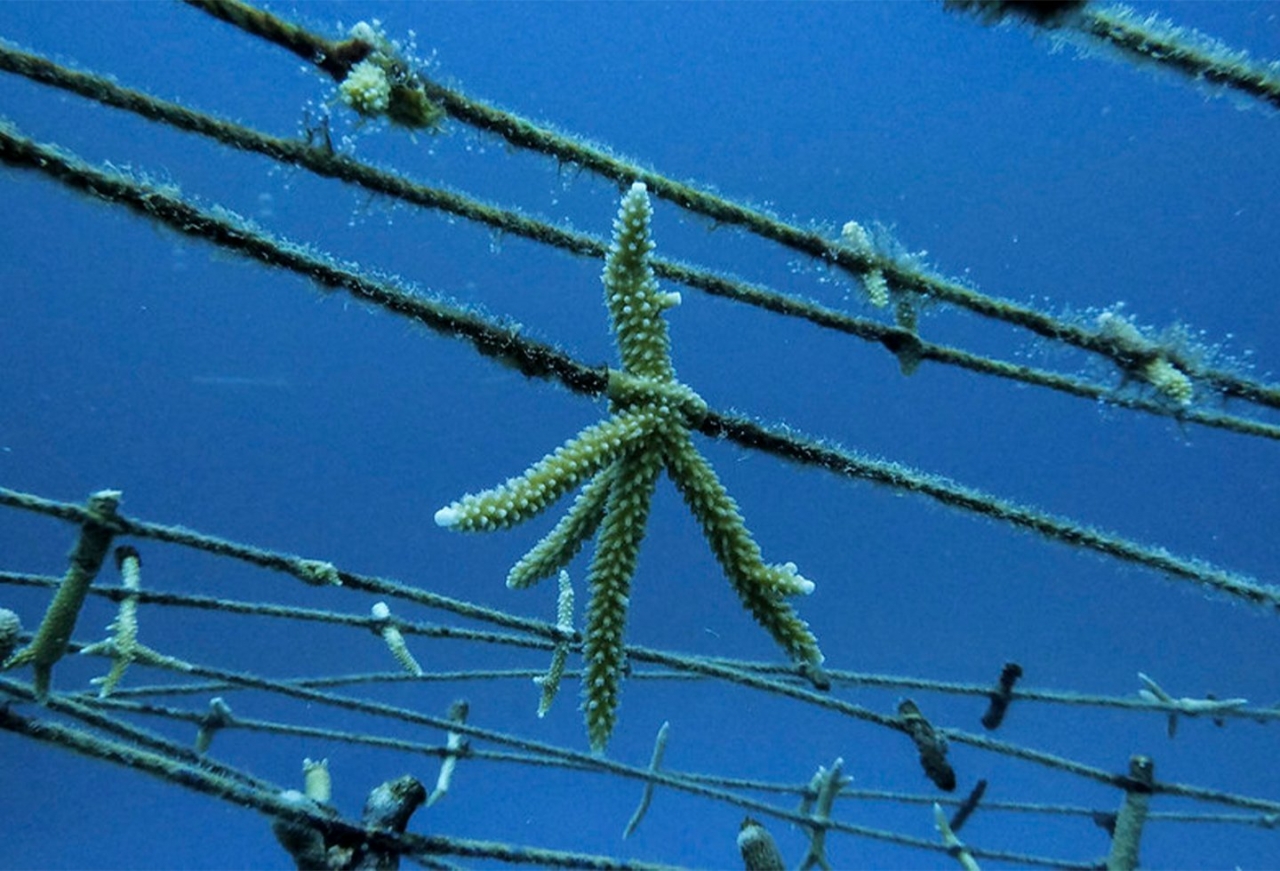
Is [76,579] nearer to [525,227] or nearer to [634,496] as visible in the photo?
[634,496]

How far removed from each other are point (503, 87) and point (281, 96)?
9.70m

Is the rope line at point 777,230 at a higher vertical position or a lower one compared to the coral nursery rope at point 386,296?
higher

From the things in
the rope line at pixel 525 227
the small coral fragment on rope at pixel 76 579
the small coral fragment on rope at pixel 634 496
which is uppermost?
the rope line at pixel 525 227

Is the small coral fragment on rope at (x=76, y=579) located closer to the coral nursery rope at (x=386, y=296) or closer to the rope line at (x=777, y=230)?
the coral nursery rope at (x=386, y=296)

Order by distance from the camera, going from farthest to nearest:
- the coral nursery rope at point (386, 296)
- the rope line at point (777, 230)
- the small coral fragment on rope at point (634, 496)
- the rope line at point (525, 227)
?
1. the rope line at point (777, 230)
2. the rope line at point (525, 227)
3. the small coral fragment on rope at point (634, 496)
4. the coral nursery rope at point (386, 296)

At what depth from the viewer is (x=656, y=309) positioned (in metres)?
1.97

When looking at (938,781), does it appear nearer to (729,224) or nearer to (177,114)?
(729,224)

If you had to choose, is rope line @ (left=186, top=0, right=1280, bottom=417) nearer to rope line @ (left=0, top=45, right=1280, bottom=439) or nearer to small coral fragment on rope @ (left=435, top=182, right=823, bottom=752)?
rope line @ (left=0, top=45, right=1280, bottom=439)

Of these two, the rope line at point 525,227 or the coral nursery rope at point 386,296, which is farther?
the rope line at point 525,227

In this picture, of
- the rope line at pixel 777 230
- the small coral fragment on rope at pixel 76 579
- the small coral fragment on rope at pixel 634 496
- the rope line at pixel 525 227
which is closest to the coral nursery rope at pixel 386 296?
the small coral fragment on rope at pixel 634 496

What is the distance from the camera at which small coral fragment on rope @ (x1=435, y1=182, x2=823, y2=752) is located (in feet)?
6.33

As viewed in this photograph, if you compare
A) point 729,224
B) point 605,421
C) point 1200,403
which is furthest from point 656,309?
point 1200,403

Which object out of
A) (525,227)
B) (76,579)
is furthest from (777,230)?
(76,579)

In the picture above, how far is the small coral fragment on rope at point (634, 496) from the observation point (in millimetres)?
1931
